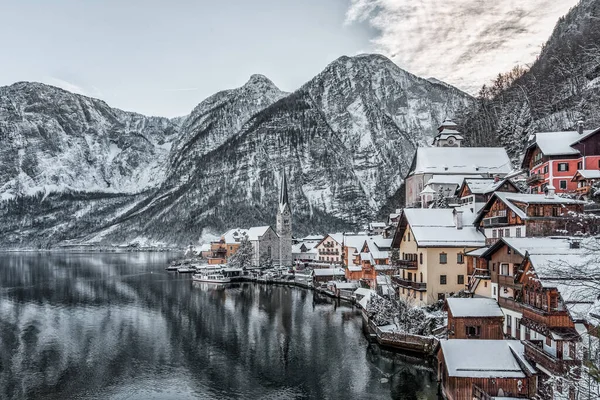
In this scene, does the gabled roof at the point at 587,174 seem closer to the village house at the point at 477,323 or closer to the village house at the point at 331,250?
the village house at the point at 477,323

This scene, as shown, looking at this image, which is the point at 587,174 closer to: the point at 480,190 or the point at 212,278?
the point at 480,190

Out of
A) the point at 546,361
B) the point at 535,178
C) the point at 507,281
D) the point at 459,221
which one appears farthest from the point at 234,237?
the point at 546,361

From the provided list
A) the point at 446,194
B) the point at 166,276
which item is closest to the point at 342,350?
the point at 446,194

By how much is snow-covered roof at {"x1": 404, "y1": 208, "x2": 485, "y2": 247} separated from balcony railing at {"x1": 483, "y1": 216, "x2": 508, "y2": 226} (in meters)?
1.83

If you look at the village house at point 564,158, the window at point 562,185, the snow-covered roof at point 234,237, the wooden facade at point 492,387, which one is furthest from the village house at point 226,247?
the wooden facade at point 492,387

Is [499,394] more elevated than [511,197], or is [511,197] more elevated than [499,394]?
[511,197]

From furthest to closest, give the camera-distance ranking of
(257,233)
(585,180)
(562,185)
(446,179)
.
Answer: (257,233) → (446,179) → (562,185) → (585,180)

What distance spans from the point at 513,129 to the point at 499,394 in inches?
2212

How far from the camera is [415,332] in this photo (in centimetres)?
3200

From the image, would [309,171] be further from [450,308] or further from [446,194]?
[450,308]

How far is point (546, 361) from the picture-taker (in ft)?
59.0

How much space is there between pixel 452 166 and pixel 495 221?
A: 33832 millimetres

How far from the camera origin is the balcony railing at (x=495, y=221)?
101 ft

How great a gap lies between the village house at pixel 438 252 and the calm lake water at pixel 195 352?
6694 millimetres
